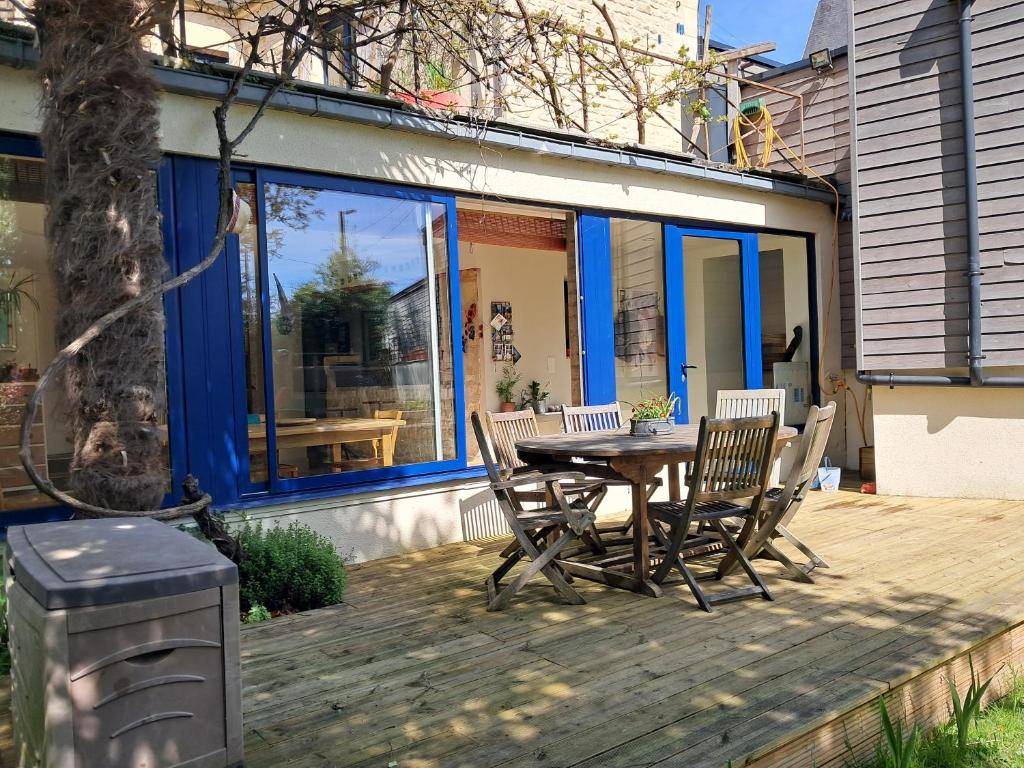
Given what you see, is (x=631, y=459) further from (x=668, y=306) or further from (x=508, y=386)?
(x=508, y=386)

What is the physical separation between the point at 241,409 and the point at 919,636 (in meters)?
3.64

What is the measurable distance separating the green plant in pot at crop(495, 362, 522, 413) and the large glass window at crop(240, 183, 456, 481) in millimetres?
4424

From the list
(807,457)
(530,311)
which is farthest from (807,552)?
(530,311)

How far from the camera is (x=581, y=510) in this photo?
4281mm

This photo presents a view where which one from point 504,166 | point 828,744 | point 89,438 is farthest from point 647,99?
point 828,744

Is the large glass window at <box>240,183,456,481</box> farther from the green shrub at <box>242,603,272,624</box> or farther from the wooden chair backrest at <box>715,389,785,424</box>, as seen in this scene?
the wooden chair backrest at <box>715,389,785,424</box>

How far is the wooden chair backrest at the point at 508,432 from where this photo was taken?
516 centimetres

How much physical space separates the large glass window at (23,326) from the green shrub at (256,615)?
1032mm

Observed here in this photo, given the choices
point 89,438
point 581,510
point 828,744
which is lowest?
point 828,744

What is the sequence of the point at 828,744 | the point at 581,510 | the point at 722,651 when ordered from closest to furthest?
the point at 828,744 < the point at 722,651 < the point at 581,510

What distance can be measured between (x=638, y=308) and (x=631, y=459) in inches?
127

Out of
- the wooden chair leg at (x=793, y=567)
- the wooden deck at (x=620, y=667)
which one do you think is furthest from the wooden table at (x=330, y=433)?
the wooden chair leg at (x=793, y=567)

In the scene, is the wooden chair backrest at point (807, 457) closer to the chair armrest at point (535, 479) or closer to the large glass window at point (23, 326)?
the chair armrest at point (535, 479)

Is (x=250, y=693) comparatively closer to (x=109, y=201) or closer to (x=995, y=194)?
(x=109, y=201)
